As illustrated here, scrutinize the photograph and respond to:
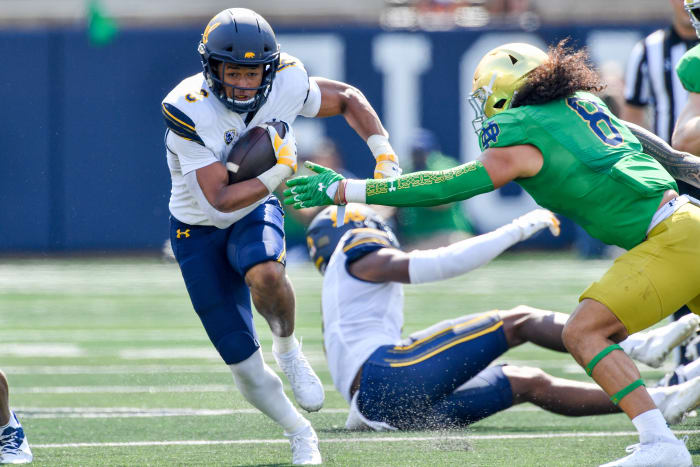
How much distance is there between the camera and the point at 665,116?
232 inches

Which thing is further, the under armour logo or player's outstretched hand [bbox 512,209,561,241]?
player's outstretched hand [bbox 512,209,561,241]

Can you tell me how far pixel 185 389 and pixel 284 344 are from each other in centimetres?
167

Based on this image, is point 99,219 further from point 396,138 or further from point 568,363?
point 568,363

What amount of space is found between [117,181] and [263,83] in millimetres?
9665

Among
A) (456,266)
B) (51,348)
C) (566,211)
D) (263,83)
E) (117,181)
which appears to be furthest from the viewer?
(117,181)

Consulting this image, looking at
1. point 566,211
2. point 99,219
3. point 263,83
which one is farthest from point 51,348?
point 99,219

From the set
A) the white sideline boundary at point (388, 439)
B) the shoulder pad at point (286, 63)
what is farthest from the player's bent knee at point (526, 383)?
the shoulder pad at point (286, 63)

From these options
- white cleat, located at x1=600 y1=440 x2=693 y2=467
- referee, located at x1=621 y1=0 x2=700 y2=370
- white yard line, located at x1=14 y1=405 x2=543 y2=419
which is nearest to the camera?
white cleat, located at x1=600 y1=440 x2=693 y2=467

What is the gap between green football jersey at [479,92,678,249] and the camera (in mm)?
3850

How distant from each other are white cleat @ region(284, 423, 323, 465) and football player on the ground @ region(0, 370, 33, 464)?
3.11 ft

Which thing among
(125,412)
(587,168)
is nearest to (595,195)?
(587,168)

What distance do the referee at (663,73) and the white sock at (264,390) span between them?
2.55 meters

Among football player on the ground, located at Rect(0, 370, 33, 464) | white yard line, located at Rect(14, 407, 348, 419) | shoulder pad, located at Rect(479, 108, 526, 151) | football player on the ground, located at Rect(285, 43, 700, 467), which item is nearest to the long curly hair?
football player on the ground, located at Rect(285, 43, 700, 467)

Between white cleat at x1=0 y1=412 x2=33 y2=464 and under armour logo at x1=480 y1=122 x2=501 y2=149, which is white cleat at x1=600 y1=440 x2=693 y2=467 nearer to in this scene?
under armour logo at x1=480 y1=122 x2=501 y2=149
